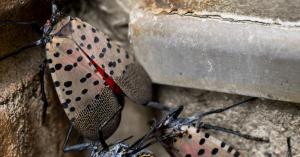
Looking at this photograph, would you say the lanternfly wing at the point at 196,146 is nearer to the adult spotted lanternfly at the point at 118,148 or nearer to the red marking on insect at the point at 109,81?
the adult spotted lanternfly at the point at 118,148

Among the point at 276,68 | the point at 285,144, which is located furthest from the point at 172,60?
the point at 285,144

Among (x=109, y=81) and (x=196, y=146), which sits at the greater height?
(x=109, y=81)

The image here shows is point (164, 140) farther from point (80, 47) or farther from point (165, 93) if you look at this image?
point (80, 47)

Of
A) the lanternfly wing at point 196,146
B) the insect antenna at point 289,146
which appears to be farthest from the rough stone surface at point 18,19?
the insect antenna at point 289,146

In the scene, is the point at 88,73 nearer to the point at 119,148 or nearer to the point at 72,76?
the point at 72,76

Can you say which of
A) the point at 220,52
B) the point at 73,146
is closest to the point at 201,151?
the point at 220,52
